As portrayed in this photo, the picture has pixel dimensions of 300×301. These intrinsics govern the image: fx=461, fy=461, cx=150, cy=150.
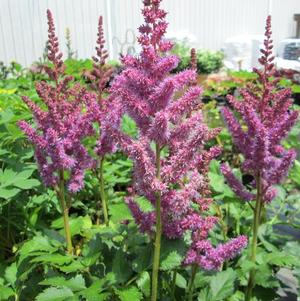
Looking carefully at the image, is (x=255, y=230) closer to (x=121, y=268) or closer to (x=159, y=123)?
(x=121, y=268)

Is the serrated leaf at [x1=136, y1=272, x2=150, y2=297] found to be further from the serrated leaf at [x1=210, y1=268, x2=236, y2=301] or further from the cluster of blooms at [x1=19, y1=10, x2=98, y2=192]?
the cluster of blooms at [x1=19, y1=10, x2=98, y2=192]

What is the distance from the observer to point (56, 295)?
1490mm

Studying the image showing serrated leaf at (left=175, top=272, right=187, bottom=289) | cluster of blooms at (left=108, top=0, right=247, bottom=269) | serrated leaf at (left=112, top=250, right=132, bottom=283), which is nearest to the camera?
cluster of blooms at (left=108, top=0, right=247, bottom=269)

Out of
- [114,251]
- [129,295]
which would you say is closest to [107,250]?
[114,251]

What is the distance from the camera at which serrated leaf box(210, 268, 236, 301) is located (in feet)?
5.28

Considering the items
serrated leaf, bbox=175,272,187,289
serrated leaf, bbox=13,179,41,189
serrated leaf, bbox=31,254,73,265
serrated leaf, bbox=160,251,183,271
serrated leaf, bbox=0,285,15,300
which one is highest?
serrated leaf, bbox=13,179,41,189

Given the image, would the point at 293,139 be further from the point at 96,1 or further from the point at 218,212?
the point at 96,1

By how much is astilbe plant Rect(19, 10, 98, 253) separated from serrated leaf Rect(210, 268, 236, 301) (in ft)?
1.88

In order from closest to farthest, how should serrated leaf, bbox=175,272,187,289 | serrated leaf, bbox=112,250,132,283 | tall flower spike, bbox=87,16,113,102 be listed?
1. serrated leaf, bbox=112,250,132,283
2. serrated leaf, bbox=175,272,187,289
3. tall flower spike, bbox=87,16,113,102

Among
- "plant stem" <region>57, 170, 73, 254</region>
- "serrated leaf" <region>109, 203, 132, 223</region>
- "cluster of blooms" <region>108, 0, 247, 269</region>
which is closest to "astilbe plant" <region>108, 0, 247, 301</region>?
"cluster of blooms" <region>108, 0, 247, 269</region>

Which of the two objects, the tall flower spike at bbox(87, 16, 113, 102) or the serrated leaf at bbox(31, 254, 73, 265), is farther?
the tall flower spike at bbox(87, 16, 113, 102)

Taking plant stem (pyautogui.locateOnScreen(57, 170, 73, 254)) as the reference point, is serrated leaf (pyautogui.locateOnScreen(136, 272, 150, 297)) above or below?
below

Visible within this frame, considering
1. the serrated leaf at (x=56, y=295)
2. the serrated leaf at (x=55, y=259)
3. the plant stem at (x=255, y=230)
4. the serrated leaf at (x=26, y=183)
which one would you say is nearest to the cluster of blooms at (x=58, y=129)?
the serrated leaf at (x=26, y=183)

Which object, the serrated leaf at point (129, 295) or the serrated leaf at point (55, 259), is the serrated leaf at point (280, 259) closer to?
the serrated leaf at point (129, 295)
